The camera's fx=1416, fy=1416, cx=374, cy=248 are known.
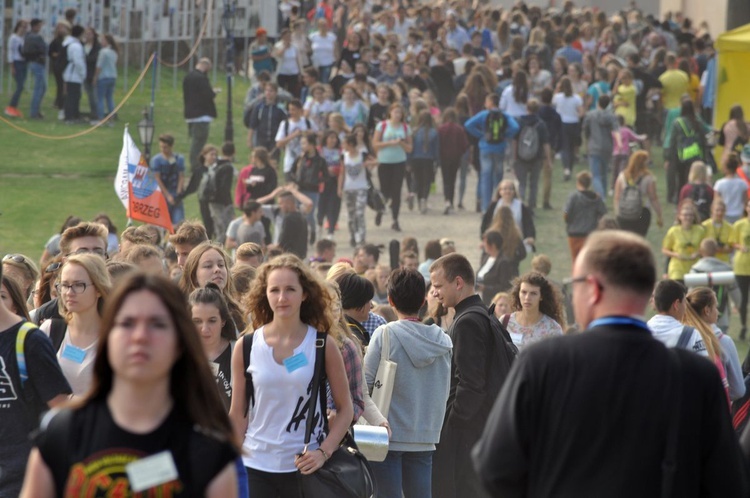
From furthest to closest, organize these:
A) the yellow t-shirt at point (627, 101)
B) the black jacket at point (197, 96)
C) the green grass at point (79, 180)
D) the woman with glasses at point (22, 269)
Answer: the yellow t-shirt at point (627, 101) → the black jacket at point (197, 96) → the green grass at point (79, 180) → the woman with glasses at point (22, 269)

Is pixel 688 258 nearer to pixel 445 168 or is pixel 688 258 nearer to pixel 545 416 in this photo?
pixel 445 168

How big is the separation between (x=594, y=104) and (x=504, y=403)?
23087 millimetres

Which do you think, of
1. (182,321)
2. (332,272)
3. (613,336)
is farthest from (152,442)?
(332,272)

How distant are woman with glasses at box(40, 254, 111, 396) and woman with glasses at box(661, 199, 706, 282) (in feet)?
36.7

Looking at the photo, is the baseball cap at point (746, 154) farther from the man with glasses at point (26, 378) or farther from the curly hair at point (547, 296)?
the man with glasses at point (26, 378)

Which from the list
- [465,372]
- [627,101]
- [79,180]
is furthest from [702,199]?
[465,372]

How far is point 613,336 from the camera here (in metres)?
3.70

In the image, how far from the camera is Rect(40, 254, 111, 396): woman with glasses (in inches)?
226

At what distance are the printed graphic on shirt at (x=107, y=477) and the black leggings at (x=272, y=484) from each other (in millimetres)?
2388

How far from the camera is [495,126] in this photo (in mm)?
20953

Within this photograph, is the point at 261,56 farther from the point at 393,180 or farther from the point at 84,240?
the point at 84,240

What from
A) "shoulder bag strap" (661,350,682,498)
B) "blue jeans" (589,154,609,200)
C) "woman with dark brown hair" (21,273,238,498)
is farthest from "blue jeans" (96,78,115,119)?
"shoulder bag strap" (661,350,682,498)

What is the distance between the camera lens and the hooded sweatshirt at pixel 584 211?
17703 mm

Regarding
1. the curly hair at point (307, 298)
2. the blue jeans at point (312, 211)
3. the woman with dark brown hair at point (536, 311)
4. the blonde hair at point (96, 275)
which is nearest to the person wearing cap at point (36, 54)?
the blue jeans at point (312, 211)
